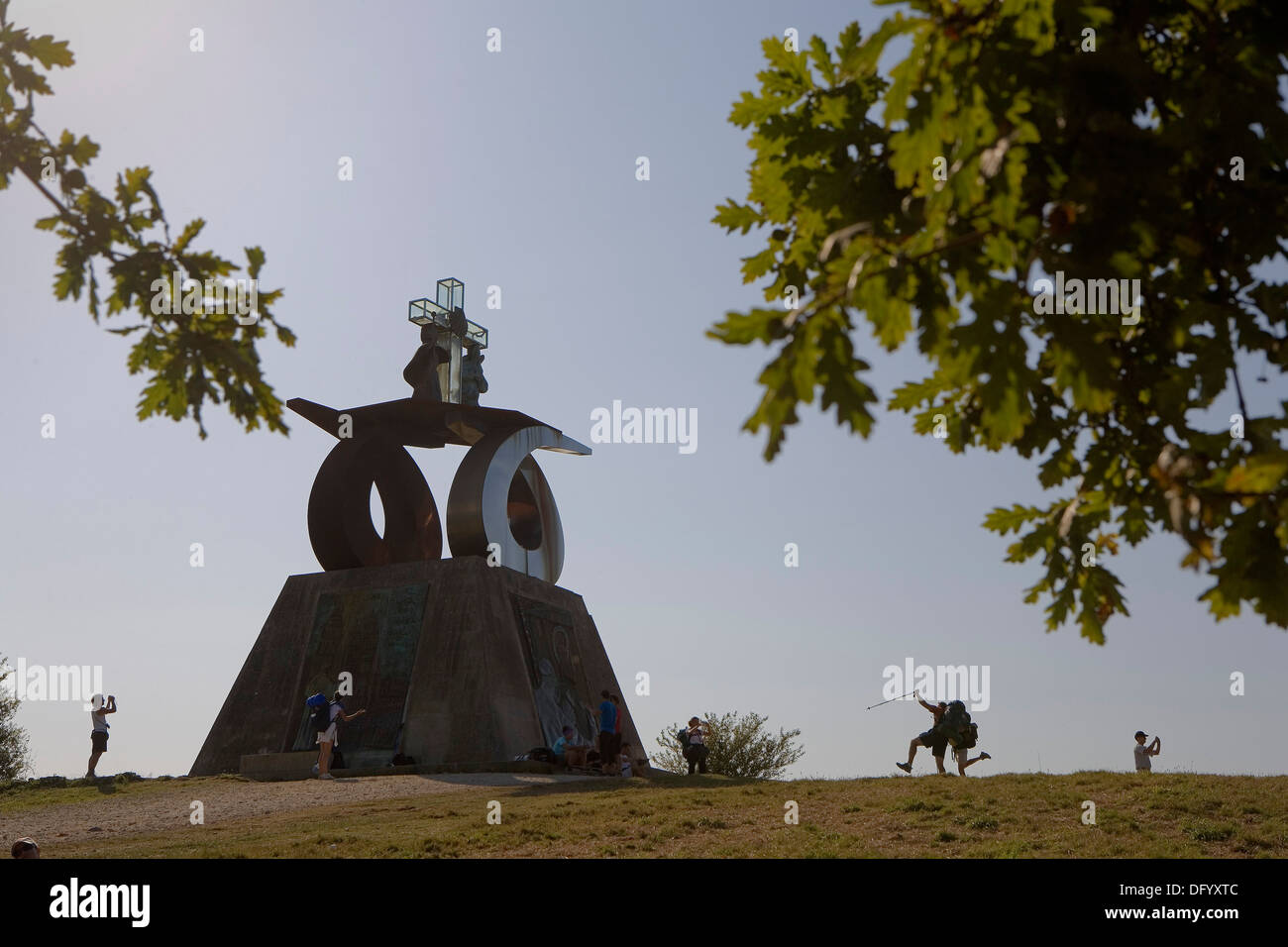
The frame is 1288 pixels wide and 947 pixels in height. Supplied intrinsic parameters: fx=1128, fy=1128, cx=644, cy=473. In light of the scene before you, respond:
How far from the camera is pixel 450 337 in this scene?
2944 centimetres

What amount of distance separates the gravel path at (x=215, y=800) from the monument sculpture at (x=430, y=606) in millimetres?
2581

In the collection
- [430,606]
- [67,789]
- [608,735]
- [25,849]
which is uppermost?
[430,606]

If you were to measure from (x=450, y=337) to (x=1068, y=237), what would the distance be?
2638cm

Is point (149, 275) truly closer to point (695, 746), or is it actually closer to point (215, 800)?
point (215, 800)

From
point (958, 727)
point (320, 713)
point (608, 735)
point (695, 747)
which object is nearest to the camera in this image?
point (958, 727)

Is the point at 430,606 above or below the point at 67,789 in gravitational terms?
above

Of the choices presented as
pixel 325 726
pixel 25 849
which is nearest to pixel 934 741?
pixel 325 726

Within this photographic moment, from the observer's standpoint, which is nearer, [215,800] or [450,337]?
[215,800]

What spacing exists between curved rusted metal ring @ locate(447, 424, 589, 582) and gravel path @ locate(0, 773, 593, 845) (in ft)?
23.3
